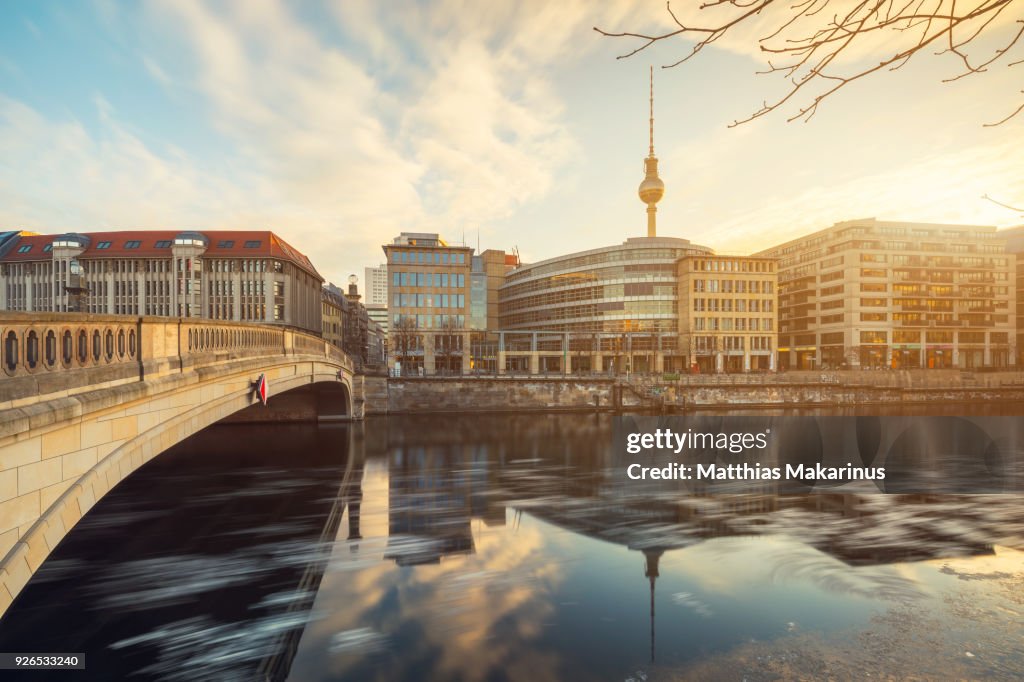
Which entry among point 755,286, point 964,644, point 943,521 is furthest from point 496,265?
point 964,644

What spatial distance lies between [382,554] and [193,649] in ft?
18.9

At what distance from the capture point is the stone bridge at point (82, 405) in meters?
5.59

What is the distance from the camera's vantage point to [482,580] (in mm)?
13008

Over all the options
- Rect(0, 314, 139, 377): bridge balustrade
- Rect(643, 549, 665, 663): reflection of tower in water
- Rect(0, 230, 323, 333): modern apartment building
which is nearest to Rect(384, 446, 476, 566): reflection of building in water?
Rect(643, 549, 665, 663): reflection of tower in water

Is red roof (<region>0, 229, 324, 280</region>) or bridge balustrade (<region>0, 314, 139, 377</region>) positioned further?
red roof (<region>0, 229, 324, 280</region>)

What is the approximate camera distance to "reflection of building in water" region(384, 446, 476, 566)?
15359 millimetres

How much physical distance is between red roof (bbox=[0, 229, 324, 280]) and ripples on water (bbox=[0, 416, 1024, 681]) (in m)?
56.9

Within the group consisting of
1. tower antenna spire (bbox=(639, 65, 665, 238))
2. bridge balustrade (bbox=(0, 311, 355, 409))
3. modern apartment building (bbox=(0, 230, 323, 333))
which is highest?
tower antenna spire (bbox=(639, 65, 665, 238))

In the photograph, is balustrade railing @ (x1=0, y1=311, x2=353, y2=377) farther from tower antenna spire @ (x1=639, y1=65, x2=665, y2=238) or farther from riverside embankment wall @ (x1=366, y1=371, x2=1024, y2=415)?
tower antenna spire @ (x1=639, y1=65, x2=665, y2=238)

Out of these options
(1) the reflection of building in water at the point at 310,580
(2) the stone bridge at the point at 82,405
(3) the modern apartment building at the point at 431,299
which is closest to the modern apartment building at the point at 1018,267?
(3) the modern apartment building at the point at 431,299

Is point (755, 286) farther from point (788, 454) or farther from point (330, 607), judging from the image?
point (330, 607)

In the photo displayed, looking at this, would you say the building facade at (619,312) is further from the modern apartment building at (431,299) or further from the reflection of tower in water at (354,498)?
the reflection of tower in water at (354,498)

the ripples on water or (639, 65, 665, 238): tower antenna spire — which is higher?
(639, 65, 665, 238): tower antenna spire

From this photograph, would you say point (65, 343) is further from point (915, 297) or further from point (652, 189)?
point (652, 189)
